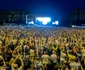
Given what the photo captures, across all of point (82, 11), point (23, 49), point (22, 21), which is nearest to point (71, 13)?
point (82, 11)

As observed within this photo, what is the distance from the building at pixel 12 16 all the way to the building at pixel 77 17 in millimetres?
19379

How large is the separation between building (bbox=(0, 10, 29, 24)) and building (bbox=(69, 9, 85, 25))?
63.6 feet

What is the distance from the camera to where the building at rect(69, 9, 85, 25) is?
4461 inches

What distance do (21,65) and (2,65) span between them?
0.95 m

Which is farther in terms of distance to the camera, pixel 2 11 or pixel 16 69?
pixel 2 11

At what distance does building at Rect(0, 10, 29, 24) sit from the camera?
4643 inches

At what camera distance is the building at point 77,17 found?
4461 inches

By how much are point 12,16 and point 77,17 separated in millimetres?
27513

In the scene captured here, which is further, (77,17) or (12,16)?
(12,16)

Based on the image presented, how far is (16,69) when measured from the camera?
10875 mm

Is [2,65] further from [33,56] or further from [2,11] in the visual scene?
[2,11]

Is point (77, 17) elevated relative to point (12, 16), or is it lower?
lower

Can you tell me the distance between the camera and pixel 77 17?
11794 centimetres

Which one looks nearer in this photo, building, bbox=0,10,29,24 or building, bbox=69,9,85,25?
building, bbox=69,9,85,25
